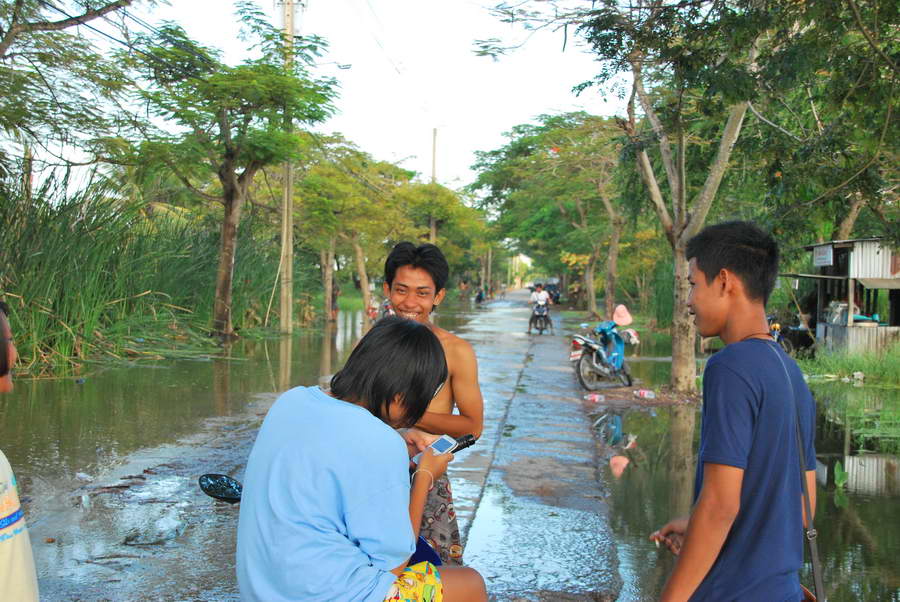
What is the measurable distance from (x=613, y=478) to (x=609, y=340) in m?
5.65

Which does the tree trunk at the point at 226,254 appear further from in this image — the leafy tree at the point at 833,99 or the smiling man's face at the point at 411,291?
the smiling man's face at the point at 411,291

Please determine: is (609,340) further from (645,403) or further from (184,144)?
(184,144)

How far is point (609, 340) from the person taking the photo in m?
12.4

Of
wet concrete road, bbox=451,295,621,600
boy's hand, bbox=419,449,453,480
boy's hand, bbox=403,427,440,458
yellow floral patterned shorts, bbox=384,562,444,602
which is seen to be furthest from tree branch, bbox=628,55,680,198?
yellow floral patterned shorts, bbox=384,562,444,602

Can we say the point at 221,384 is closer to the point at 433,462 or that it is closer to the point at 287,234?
the point at 287,234

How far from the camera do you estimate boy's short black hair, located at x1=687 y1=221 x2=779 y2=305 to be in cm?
226

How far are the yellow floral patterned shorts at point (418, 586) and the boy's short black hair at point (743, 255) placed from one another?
107cm

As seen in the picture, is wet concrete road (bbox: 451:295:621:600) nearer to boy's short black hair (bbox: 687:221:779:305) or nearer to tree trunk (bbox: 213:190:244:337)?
boy's short black hair (bbox: 687:221:779:305)

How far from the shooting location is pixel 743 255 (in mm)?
2260

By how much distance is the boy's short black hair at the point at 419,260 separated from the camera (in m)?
3.54

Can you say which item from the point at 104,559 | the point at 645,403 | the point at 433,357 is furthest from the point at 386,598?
the point at 645,403

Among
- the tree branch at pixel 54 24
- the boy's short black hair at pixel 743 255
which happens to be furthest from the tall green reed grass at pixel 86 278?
the boy's short black hair at pixel 743 255

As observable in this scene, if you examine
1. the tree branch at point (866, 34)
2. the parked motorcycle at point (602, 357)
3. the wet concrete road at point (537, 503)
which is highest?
the tree branch at point (866, 34)

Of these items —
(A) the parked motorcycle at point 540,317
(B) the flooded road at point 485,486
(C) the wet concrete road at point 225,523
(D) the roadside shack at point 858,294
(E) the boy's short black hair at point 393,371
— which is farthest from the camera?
(A) the parked motorcycle at point 540,317
